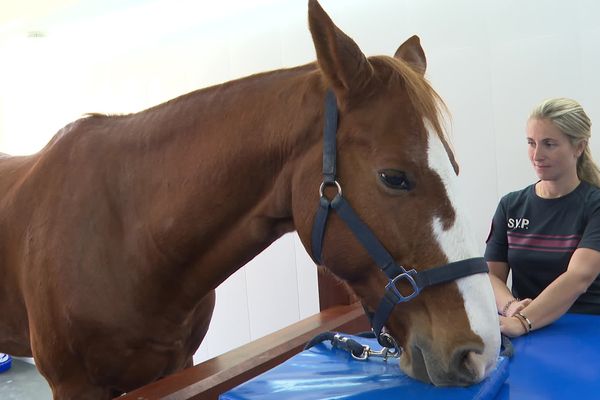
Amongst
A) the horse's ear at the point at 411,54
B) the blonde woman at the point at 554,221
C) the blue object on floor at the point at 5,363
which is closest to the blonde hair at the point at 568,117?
the blonde woman at the point at 554,221

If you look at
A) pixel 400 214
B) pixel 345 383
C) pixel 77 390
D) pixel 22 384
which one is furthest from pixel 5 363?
pixel 400 214

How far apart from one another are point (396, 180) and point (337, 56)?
223 millimetres

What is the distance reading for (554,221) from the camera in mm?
1428

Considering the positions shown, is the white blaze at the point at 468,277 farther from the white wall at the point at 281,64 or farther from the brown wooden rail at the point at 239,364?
the white wall at the point at 281,64

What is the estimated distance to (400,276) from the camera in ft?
2.35

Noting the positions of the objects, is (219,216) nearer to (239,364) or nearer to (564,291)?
(239,364)

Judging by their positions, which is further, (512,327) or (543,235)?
(543,235)

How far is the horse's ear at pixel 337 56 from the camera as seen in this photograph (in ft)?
2.37

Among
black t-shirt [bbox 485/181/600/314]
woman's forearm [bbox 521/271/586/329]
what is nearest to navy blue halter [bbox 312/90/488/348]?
woman's forearm [bbox 521/271/586/329]

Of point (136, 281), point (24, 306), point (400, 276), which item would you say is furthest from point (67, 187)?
point (400, 276)

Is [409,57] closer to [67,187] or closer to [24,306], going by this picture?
[67,187]

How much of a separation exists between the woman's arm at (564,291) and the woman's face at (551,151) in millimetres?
258

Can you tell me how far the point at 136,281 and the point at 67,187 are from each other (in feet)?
0.90

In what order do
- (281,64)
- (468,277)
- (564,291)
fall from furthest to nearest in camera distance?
(281,64) < (564,291) < (468,277)
